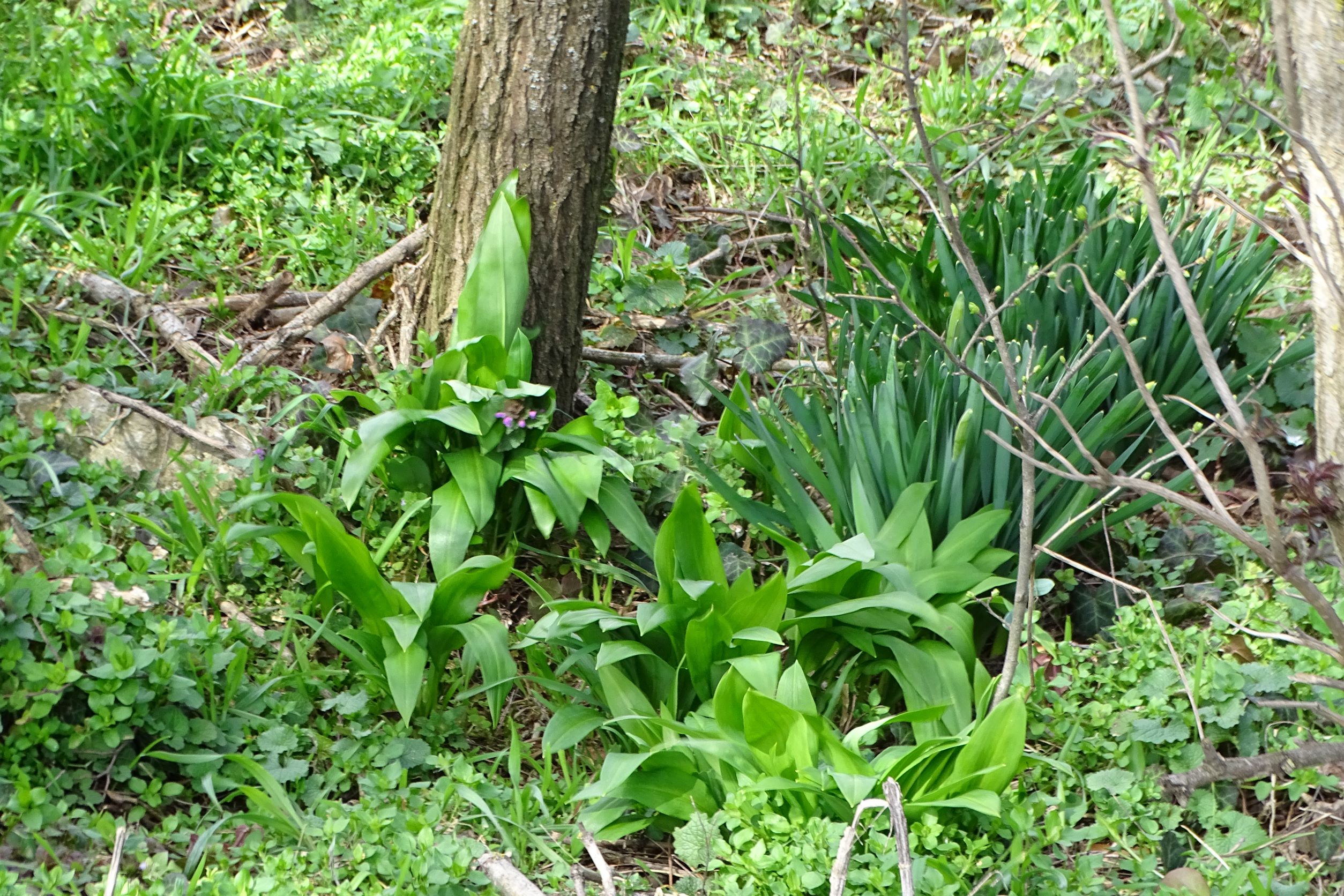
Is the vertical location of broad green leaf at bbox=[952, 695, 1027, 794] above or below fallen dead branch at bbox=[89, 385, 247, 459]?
below

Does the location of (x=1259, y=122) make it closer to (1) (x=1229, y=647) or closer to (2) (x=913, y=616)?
(1) (x=1229, y=647)

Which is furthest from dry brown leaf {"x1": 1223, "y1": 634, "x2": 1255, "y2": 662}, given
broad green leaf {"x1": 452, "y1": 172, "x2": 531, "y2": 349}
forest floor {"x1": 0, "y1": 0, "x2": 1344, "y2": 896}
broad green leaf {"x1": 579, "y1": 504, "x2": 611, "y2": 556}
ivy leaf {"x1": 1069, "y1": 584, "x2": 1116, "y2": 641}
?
broad green leaf {"x1": 452, "y1": 172, "x2": 531, "y2": 349}

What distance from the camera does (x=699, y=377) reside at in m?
3.21

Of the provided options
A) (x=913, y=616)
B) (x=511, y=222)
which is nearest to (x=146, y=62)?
(x=511, y=222)

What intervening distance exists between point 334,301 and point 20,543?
1.21m

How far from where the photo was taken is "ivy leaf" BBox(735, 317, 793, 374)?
326 centimetres

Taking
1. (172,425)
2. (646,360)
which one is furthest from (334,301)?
(646,360)

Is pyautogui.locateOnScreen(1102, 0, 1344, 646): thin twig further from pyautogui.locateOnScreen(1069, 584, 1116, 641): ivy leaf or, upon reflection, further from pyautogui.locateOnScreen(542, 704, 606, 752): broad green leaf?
pyautogui.locateOnScreen(542, 704, 606, 752): broad green leaf

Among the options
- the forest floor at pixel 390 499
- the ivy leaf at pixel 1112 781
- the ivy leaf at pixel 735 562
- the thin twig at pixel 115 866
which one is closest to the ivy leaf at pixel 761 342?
the forest floor at pixel 390 499

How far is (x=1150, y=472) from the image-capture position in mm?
2787

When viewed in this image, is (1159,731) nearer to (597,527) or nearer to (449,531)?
(597,527)

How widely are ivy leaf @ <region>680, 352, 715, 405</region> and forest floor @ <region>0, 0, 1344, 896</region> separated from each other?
1 cm

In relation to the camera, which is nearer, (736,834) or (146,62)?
(736,834)

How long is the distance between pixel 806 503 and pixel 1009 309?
778 mm
